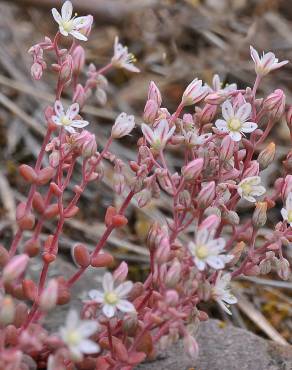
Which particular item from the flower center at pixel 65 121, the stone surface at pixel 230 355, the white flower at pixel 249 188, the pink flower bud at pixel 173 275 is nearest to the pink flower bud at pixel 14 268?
the pink flower bud at pixel 173 275

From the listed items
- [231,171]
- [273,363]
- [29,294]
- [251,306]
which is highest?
[231,171]

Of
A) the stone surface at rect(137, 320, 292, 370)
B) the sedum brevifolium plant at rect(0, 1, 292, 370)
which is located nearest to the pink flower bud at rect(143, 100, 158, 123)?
the sedum brevifolium plant at rect(0, 1, 292, 370)

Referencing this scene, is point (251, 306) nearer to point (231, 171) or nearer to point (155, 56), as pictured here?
point (231, 171)

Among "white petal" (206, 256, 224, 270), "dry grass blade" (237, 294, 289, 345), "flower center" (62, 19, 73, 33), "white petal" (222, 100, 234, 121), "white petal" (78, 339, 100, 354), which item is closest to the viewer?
"white petal" (78, 339, 100, 354)

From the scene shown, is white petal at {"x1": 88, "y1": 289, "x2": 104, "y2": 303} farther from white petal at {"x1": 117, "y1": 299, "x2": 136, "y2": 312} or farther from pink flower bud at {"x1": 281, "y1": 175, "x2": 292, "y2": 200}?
pink flower bud at {"x1": 281, "y1": 175, "x2": 292, "y2": 200}

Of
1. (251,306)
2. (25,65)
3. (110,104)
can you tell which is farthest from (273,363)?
(25,65)

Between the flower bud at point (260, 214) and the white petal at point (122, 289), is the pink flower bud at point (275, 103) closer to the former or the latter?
the flower bud at point (260, 214)
